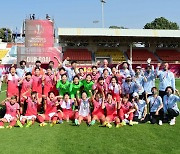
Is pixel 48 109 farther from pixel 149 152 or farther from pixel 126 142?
pixel 149 152

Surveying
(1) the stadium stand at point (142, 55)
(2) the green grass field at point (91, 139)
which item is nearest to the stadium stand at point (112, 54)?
(1) the stadium stand at point (142, 55)

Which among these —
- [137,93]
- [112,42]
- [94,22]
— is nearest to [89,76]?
[137,93]

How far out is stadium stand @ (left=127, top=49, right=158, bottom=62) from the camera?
123 feet

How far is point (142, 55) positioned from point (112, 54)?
3.89 meters

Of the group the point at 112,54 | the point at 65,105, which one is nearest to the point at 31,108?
the point at 65,105

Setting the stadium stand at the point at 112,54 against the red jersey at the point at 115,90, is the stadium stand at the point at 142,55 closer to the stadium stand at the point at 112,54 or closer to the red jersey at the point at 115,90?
the stadium stand at the point at 112,54

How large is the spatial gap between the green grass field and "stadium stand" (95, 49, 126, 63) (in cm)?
2940

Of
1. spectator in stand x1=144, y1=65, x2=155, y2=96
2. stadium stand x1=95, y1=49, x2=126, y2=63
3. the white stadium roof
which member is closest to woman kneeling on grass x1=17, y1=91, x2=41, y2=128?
spectator in stand x1=144, y1=65, x2=155, y2=96

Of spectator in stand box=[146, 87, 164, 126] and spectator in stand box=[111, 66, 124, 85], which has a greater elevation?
spectator in stand box=[111, 66, 124, 85]

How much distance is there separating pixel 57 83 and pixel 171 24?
2632 inches

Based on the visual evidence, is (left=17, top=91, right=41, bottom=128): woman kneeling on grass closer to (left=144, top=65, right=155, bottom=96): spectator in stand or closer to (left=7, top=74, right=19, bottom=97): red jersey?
(left=7, top=74, right=19, bottom=97): red jersey

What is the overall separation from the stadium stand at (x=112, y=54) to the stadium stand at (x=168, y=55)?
5.28 m

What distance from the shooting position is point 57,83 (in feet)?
29.8

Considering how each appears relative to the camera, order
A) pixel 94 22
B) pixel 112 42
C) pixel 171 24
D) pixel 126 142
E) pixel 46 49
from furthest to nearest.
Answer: pixel 171 24 → pixel 94 22 → pixel 112 42 → pixel 46 49 → pixel 126 142
